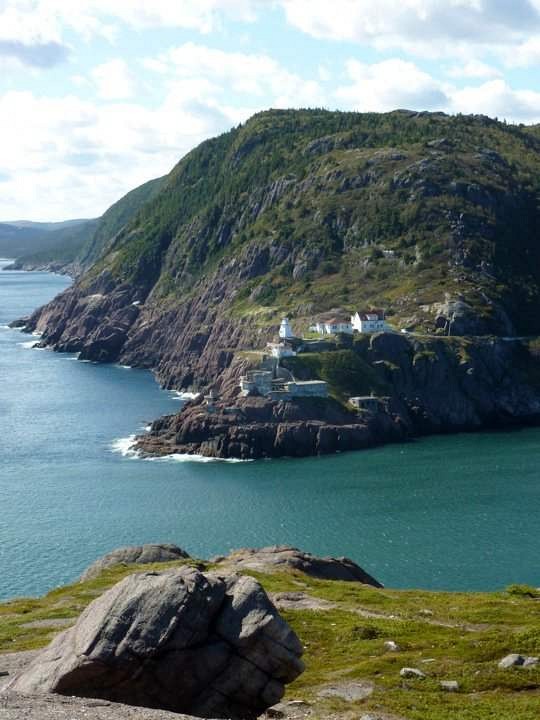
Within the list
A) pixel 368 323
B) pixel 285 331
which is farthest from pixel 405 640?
pixel 368 323

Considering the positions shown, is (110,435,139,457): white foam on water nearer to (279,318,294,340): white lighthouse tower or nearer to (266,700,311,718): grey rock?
(279,318,294,340): white lighthouse tower

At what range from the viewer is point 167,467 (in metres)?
154

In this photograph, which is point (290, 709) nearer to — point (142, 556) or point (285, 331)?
point (142, 556)

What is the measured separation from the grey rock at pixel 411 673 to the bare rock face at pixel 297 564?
32478 mm

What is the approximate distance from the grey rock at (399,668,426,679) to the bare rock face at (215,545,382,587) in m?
32.5

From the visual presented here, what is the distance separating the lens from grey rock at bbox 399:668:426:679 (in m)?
40.9

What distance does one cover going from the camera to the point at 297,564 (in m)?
76.5

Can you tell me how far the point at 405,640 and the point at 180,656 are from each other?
1777cm

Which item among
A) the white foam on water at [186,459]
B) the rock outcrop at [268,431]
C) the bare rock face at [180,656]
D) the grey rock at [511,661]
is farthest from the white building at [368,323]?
the bare rock face at [180,656]

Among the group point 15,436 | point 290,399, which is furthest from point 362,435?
point 15,436

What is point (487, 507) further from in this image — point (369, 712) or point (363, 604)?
point (369, 712)

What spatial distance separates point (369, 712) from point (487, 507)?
9484 centimetres

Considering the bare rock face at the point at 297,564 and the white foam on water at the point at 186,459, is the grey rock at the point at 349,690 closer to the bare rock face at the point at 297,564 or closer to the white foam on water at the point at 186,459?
the bare rock face at the point at 297,564

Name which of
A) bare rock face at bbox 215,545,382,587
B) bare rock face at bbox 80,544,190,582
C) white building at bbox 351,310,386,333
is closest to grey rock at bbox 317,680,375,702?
bare rock face at bbox 215,545,382,587
